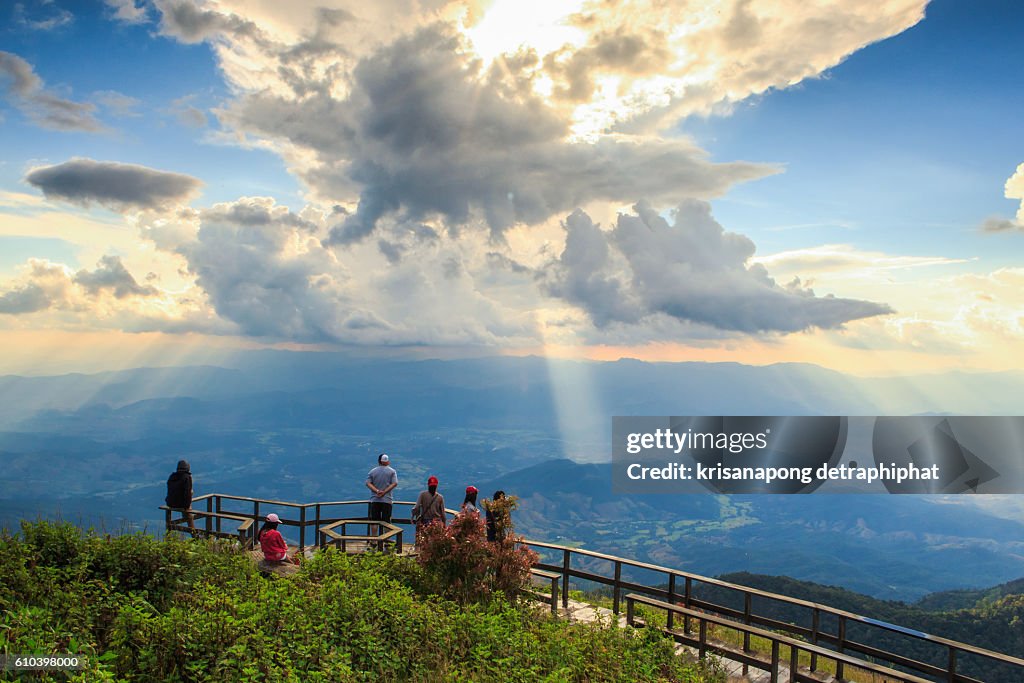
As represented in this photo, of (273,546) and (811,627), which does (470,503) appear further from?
(811,627)

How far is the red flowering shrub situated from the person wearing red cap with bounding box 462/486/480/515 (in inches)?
12.9

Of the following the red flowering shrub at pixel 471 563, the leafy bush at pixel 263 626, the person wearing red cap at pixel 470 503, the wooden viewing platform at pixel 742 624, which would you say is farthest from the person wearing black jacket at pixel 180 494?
the red flowering shrub at pixel 471 563

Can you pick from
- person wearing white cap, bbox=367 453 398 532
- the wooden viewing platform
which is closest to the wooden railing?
the wooden viewing platform

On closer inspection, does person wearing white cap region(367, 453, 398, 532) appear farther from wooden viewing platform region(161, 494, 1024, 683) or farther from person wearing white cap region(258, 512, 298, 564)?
person wearing white cap region(258, 512, 298, 564)

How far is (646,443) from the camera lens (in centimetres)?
2352

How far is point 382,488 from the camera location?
570 inches

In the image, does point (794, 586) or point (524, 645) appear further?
point (794, 586)

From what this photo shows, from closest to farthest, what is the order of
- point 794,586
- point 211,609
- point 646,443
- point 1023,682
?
point 211,609 → point 646,443 → point 794,586 → point 1023,682

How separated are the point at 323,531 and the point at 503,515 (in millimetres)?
4308

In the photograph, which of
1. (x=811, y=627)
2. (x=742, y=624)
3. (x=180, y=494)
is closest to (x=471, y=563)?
(x=742, y=624)

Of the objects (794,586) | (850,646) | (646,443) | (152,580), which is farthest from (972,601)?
(152,580)

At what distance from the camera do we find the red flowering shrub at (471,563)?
10195mm

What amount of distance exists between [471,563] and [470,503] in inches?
85.6

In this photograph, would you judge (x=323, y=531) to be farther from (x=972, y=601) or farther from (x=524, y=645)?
(x=972, y=601)
